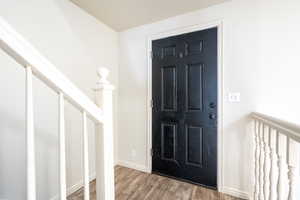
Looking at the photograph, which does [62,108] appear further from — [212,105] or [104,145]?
[212,105]

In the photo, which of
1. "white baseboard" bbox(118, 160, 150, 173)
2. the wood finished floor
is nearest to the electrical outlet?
"white baseboard" bbox(118, 160, 150, 173)

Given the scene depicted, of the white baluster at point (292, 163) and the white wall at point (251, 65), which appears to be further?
→ the white wall at point (251, 65)

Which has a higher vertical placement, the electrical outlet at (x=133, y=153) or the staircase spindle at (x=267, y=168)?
the staircase spindle at (x=267, y=168)

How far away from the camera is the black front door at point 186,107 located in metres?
1.95

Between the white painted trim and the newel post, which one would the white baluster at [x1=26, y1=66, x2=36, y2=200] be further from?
the white painted trim

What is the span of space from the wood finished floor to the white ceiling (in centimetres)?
228

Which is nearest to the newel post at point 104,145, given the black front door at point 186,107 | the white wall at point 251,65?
the black front door at point 186,107

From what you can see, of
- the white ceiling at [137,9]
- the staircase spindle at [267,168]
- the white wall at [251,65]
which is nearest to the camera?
the staircase spindle at [267,168]

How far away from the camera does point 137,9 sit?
2.05 meters

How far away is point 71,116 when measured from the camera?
6.19ft

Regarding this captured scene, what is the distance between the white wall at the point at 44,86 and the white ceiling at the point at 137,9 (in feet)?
0.53

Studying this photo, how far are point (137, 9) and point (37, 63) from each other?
1804 mm

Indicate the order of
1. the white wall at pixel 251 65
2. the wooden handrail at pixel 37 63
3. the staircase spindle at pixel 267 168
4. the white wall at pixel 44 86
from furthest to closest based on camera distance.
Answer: the white wall at pixel 251 65 → the white wall at pixel 44 86 → the staircase spindle at pixel 267 168 → the wooden handrail at pixel 37 63

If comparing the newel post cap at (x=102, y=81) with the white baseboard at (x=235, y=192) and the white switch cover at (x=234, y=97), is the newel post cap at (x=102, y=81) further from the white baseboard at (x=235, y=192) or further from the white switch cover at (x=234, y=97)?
the white baseboard at (x=235, y=192)
